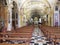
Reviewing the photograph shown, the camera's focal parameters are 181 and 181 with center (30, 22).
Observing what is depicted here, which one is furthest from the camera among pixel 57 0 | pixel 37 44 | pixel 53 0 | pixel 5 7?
pixel 53 0

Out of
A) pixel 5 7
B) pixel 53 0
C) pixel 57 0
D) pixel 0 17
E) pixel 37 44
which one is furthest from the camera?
pixel 53 0

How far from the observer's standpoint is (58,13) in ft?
95.6

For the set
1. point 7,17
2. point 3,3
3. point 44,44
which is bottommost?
point 44,44

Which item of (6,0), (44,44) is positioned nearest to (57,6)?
(6,0)

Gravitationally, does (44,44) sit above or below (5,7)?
below

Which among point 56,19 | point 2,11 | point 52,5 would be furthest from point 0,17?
→ point 52,5

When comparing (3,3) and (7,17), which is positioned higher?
(3,3)

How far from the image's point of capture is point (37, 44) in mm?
10367

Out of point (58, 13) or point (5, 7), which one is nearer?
point (5, 7)

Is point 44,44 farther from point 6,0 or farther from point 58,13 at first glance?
point 58,13

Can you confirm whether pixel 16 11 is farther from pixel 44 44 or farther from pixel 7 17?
pixel 44 44

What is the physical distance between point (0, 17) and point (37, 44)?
23.0 ft

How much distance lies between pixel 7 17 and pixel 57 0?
39.2 ft

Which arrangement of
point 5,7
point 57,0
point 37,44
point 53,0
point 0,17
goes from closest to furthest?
point 37,44 < point 0,17 < point 5,7 < point 57,0 < point 53,0
